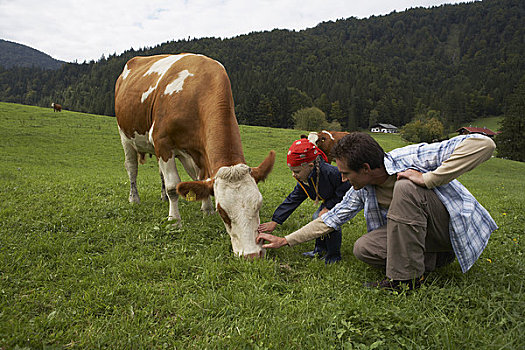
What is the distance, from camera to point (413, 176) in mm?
3234

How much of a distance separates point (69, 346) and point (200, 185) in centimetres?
229

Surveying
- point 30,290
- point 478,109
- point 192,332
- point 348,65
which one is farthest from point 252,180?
point 348,65

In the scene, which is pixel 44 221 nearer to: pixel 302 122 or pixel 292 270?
pixel 292 270

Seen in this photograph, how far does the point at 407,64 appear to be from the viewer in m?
173

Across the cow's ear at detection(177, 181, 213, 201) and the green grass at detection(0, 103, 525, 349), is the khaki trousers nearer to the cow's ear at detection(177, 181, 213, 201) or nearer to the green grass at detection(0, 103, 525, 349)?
the green grass at detection(0, 103, 525, 349)

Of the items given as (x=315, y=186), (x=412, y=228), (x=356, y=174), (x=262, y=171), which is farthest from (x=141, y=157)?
(x=412, y=228)

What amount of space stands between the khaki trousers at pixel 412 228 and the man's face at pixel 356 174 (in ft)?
0.98

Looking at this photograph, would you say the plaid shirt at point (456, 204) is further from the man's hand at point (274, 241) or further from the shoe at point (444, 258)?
the man's hand at point (274, 241)

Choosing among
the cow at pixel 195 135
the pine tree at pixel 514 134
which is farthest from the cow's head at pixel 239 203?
the pine tree at pixel 514 134

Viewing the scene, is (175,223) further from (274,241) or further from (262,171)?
(274,241)

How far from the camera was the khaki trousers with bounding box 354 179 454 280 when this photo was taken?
10.2ft

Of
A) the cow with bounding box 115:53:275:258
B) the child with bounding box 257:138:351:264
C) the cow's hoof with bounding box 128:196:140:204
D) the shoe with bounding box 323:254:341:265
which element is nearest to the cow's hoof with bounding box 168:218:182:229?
the cow with bounding box 115:53:275:258

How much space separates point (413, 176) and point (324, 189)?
4.49 feet

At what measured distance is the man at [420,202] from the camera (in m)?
3.09
